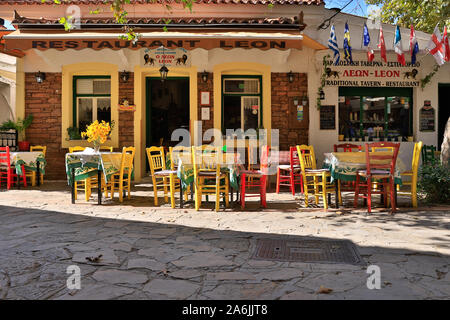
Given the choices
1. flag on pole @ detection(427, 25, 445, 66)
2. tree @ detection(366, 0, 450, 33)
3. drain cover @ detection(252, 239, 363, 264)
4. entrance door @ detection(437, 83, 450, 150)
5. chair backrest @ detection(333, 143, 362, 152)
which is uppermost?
tree @ detection(366, 0, 450, 33)

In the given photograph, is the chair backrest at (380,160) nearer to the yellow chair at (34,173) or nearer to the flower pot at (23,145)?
the yellow chair at (34,173)

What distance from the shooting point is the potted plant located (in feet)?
31.7

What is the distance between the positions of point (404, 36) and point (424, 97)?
Result: 68.9 inches

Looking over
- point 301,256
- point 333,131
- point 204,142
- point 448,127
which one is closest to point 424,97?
point 333,131

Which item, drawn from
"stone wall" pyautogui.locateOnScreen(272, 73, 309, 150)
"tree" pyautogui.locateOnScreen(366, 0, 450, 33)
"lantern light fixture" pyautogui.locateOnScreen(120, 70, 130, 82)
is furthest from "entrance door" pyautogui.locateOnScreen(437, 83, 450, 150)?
"lantern light fixture" pyautogui.locateOnScreen(120, 70, 130, 82)

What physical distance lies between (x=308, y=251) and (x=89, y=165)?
4346 millimetres

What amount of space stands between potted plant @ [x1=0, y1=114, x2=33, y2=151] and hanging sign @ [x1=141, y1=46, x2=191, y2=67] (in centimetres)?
342

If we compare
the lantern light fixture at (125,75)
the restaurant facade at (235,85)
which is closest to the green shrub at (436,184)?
the restaurant facade at (235,85)

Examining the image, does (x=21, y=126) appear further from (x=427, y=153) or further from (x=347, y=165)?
(x=427, y=153)

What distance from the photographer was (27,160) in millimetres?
9078

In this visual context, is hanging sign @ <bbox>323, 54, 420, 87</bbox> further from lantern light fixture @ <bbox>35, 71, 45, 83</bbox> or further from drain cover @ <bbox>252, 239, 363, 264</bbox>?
lantern light fixture @ <bbox>35, 71, 45, 83</bbox>

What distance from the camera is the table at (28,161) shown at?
29.2ft

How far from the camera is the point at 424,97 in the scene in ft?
33.8
